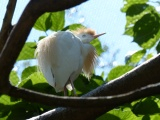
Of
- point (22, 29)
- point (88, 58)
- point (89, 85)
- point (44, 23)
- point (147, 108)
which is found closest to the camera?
point (22, 29)

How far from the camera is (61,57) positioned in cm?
216

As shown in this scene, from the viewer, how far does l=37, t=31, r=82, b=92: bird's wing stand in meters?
2.04

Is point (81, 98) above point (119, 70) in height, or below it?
above

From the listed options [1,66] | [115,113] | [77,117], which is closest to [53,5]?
[1,66]

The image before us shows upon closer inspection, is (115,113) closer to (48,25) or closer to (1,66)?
(48,25)

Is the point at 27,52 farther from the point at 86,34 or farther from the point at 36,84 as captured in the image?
the point at 86,34

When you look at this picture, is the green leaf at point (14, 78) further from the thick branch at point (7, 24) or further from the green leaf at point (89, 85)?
the thick branch at point (7, 24)

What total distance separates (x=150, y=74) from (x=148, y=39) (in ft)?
1.26

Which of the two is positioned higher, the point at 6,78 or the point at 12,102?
the point at 6,78

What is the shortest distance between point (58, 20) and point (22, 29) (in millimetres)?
932

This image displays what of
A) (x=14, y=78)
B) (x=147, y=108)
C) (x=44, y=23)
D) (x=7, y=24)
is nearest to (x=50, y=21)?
(x=44, y=23)

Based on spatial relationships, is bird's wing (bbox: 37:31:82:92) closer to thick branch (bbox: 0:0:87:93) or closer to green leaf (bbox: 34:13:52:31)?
green leaf (bbox: 34:13:52:31)

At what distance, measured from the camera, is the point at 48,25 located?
1532mm

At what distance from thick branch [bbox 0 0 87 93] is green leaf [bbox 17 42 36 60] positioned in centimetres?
88
